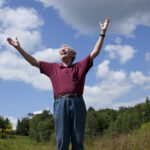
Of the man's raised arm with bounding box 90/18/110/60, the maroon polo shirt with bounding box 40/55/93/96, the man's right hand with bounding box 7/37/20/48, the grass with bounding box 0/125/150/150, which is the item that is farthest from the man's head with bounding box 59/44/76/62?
the grass with bounding box 0/125/150/150

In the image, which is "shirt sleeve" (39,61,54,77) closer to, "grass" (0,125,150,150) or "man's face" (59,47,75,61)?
"man's face" (59,47,75,61)

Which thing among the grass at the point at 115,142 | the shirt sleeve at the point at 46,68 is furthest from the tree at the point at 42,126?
the shirt sleeve at the point at 46,68

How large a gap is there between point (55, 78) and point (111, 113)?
7391cm

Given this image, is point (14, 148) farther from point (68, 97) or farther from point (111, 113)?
point (111, 113)

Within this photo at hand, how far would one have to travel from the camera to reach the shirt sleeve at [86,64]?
10.4 feet

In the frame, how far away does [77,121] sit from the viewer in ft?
9.48

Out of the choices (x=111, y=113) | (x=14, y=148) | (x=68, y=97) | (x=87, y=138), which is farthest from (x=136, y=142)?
(x=111, y=113)

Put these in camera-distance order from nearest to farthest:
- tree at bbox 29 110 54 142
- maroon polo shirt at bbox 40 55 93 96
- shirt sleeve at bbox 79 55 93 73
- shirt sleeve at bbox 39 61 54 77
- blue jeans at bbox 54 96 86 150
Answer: blue jeans at bbox 54 96 86 150
maroon polo shirt at bbox 40 55 93 96
shirt sleeve at bbox 79 55 93 73
shirt sleeve at bbox 39 61 54 77
tree at bbox 29 110 54 142

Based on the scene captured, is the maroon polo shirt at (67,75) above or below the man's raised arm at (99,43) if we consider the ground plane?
below

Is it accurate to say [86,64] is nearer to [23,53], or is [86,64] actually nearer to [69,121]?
[69,121]

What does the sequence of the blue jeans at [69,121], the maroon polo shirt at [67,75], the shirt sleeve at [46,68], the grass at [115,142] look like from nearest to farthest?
the blue jeans at [69,121]
the maroon polo shirt at [67,75]
the shirt sleeve at [46,68]
the grass at [115,142]

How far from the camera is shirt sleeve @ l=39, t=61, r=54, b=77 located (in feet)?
10.8

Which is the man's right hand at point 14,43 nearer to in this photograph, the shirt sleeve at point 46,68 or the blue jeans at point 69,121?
the shirt sleeve at point 46,68

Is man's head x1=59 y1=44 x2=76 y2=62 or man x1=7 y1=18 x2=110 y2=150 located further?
man's head x1=59 y1=44 x2=76 y2=62
